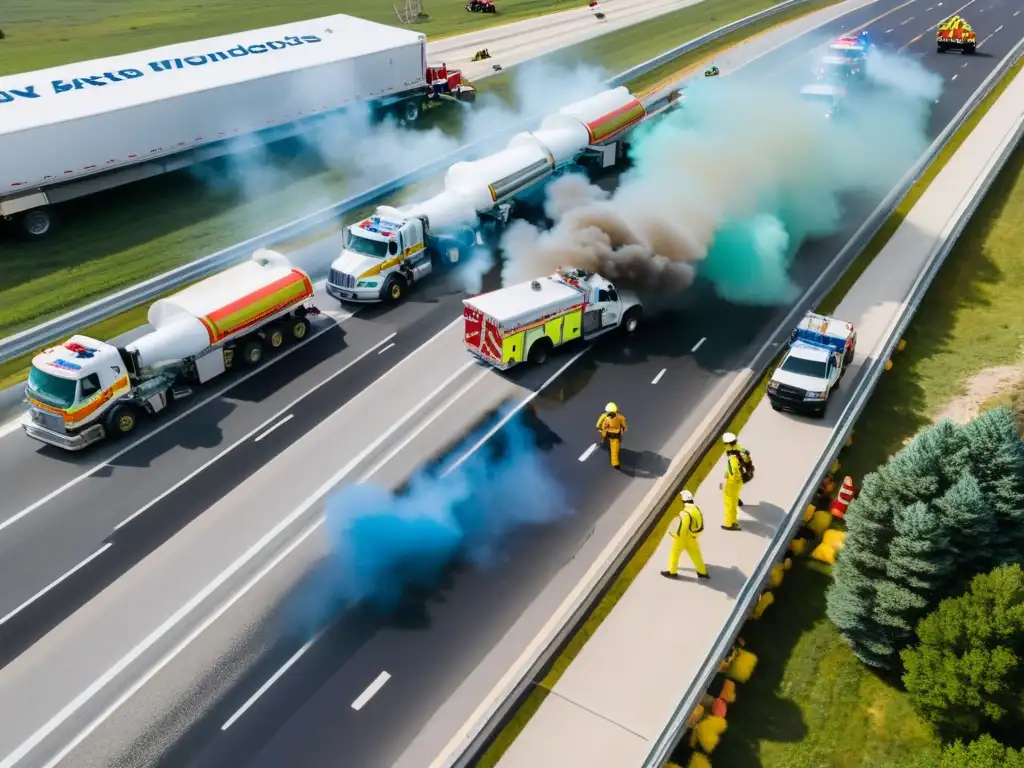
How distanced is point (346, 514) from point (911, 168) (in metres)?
29.6

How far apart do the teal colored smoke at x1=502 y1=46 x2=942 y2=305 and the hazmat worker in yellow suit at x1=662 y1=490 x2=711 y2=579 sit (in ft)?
37.0

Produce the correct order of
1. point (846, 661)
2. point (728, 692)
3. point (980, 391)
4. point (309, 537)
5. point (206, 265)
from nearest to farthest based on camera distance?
point (728, 692), point (846, 661), point (309, 537), point (980, 391), point (206, 265)

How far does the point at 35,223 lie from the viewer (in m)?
28.6

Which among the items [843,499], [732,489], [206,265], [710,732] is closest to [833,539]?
[843,499]

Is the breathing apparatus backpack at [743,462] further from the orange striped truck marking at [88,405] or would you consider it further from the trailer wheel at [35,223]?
the trailer wheel at [35,223]

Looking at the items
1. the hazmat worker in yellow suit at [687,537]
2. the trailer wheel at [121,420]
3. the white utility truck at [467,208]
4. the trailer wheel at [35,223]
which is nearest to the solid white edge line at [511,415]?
the hazmat worker in yellow suit at [687,537]

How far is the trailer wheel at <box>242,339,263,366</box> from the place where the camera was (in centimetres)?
2270

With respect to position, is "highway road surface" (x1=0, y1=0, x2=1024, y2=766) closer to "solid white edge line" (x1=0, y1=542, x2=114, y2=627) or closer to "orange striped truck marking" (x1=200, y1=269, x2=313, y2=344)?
"solid white edge line" (x1=0, y1=542, x2=114, y2=627)

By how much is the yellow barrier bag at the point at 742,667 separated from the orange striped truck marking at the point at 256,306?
15114 millimetres

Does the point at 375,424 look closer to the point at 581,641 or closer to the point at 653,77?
the point at 581,641

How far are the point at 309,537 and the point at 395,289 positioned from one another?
11134 millimetres

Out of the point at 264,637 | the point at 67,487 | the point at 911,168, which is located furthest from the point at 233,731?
the point at 911,168

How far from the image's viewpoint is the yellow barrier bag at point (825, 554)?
15.8 meters

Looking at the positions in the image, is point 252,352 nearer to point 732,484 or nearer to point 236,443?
point 236,443
